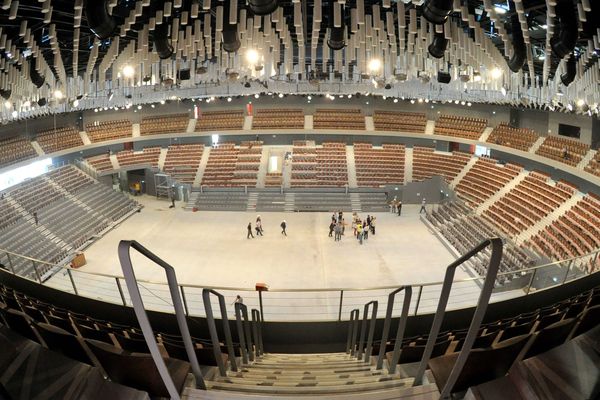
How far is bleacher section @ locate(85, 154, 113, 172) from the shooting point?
928 inches

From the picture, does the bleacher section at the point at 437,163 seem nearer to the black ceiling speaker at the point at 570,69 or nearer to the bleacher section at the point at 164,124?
the black ceiling speaker at the point at 570,69

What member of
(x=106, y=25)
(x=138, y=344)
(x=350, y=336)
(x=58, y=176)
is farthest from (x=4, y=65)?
(x=58, y=176)

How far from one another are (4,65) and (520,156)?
69.3 feet

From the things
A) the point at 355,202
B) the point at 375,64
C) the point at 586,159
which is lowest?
the point at 355,202

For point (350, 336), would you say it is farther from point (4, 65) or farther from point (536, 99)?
point (536, 99)

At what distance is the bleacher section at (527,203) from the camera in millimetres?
15782

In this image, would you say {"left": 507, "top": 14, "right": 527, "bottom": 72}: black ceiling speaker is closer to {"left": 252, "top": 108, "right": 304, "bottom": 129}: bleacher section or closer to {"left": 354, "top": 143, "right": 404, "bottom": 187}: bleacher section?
{"left": 354, "top": 143, "right": 404, "bottom": 187}: bleacher section

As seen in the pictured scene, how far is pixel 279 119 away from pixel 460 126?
1165 centimetres

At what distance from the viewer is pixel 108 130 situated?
84.1ft

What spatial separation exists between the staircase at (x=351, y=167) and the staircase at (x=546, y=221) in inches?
382

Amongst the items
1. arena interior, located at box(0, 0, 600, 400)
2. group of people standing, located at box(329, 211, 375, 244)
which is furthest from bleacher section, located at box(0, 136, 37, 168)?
group of people standing, located at box(329, 211, 375, 244)

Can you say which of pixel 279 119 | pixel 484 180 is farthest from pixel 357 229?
pixel 279 119

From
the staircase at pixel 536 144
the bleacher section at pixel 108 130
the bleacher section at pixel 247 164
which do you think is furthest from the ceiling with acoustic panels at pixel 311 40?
the bleacher section at pixel 247 164

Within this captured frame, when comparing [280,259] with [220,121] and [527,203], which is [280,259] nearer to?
[527,203]
